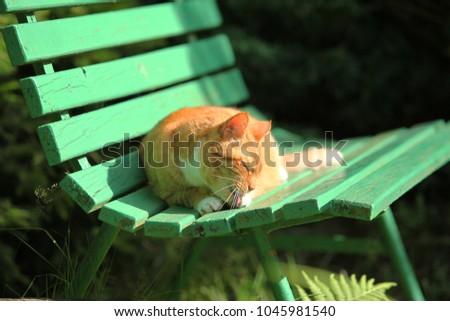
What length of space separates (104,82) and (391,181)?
50.4 inches

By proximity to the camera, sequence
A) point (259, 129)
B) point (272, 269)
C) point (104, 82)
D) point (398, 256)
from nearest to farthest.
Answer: point (272, 269) < point (259, 129) < point (104, 82) < point (398, 256)

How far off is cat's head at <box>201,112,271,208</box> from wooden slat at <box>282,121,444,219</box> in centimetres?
23

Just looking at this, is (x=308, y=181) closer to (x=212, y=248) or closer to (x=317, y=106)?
(x=212, y=248)

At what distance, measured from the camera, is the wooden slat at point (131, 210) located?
87.0 inches

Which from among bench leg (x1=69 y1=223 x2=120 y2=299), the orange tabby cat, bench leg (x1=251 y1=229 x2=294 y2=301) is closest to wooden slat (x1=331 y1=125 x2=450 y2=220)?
bench leg (x1=251 y1=229 x2=294 y2=301)

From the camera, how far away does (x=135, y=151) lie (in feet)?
9.25

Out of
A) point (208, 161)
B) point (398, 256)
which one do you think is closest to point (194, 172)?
point (208, 161)

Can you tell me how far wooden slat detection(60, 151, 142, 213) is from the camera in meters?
2.33

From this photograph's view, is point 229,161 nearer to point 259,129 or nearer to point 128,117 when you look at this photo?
point 259,129

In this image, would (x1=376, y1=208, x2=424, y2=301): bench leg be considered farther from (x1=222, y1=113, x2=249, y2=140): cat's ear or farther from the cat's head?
(x1=222, y1=113, x2=249, y2=140): cat's ear

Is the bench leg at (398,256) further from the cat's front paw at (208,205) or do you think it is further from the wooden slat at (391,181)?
the cat's front paw at (208,205)

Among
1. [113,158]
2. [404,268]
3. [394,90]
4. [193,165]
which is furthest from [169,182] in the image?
[394,90]

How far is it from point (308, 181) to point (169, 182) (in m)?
0.57

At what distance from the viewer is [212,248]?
396 centimetres
